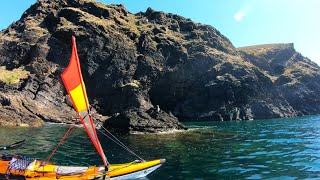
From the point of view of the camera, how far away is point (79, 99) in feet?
60.7

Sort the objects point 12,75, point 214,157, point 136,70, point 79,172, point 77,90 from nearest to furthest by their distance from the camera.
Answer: point 77,90
point 79,172
point 214,157
point 12,75
point 136,70

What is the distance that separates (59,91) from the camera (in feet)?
317

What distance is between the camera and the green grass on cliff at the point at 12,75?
9105 centimetres

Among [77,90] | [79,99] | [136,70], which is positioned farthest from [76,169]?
[136,70]

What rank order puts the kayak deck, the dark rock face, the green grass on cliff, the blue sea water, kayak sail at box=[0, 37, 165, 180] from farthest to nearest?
the dark rock face, the green grass on cliff, the blue sea water, the kayak deck, kayak sail at box=[0, 37, 165, 180]

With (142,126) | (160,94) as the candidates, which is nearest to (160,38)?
(160,94)

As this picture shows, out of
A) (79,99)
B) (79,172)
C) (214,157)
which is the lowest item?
(214,157)

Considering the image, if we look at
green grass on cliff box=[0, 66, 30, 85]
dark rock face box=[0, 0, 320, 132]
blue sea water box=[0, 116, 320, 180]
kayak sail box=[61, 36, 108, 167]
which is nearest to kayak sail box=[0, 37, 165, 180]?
kayak sail box=[61, 36, 108, 167]

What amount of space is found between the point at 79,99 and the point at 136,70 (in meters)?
97.2

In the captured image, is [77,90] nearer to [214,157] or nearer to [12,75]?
[214,157]

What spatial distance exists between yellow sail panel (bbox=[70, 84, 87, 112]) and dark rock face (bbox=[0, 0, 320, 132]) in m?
67.2

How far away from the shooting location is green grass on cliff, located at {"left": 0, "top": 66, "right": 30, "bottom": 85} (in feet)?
299

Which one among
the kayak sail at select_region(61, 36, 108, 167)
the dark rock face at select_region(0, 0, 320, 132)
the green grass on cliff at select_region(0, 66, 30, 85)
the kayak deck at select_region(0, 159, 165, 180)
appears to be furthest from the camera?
the dark rock face at select_region(0, 0, 320, 132)

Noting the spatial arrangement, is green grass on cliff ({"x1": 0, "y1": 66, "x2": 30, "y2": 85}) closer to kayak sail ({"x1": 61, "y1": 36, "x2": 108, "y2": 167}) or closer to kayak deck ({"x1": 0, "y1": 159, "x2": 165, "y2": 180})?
Result: kayak deck ({"x1": 0, "y1": 159, "x2": 165, "y2": 180})
